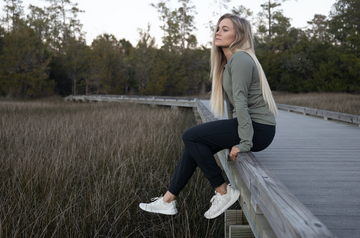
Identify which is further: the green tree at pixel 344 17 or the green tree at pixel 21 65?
the green tree at pixel 344 17

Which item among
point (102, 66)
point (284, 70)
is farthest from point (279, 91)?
point (102, 66)

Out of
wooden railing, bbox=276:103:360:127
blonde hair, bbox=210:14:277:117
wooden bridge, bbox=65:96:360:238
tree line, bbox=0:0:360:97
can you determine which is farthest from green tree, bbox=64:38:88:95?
blonde hair, bbox=210:14:277:117

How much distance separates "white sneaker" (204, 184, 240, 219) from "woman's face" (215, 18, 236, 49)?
51.0 inches

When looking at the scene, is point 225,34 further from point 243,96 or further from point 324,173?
point 324,173

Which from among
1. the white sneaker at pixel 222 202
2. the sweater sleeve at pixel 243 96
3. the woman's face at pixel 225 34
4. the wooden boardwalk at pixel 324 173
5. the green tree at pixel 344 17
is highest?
the green tree at pixel 344 17

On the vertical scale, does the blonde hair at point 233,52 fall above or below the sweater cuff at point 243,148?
above

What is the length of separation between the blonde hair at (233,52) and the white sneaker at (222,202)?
0.77 meters

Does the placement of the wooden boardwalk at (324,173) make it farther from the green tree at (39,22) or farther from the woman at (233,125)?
the green tree at (39,22)

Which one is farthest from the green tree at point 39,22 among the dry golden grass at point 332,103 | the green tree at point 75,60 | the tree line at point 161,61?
the dry golden grass at point 332,103

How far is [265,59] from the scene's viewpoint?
107 feet

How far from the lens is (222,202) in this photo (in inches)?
89.1

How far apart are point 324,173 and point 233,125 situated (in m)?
1.13

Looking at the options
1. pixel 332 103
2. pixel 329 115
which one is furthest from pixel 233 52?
pixel 332 103

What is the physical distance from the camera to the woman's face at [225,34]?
2.40 meters
